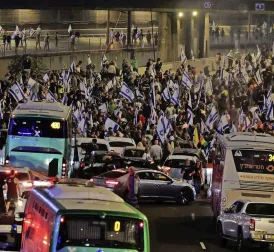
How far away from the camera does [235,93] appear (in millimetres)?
56781

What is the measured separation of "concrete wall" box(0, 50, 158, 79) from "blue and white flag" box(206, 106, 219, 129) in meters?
14.5

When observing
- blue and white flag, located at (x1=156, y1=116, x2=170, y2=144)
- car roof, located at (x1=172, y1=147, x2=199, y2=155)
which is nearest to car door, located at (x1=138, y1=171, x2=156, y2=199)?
car roof, located at (x1=172, y1=147, x2=199, y2=155)

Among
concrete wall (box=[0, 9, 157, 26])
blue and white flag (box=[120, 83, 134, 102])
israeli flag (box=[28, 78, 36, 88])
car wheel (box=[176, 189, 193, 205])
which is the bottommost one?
car wheel (box=[176, 189, 193, 205])

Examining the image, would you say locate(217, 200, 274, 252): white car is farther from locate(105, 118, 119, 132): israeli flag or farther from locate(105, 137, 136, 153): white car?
locate(105, 118, 119, 132): israeli flag

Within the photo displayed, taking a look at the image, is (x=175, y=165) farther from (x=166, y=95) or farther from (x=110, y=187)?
(x=166, y=95)

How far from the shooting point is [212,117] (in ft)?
149

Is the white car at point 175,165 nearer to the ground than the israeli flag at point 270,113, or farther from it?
nearer to the ground

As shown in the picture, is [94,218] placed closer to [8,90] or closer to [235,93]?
[8,90]

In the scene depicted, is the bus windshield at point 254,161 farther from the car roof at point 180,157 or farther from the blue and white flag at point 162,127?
the blue and white flag at point 162,127

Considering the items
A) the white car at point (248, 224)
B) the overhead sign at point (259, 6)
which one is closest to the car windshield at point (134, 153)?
the white car at point (248, 224)

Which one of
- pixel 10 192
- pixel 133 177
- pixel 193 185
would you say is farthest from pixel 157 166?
pixel 10 192

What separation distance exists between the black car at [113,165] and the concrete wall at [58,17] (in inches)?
1397

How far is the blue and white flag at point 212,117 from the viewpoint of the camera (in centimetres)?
4541

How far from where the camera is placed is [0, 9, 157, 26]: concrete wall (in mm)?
76688
